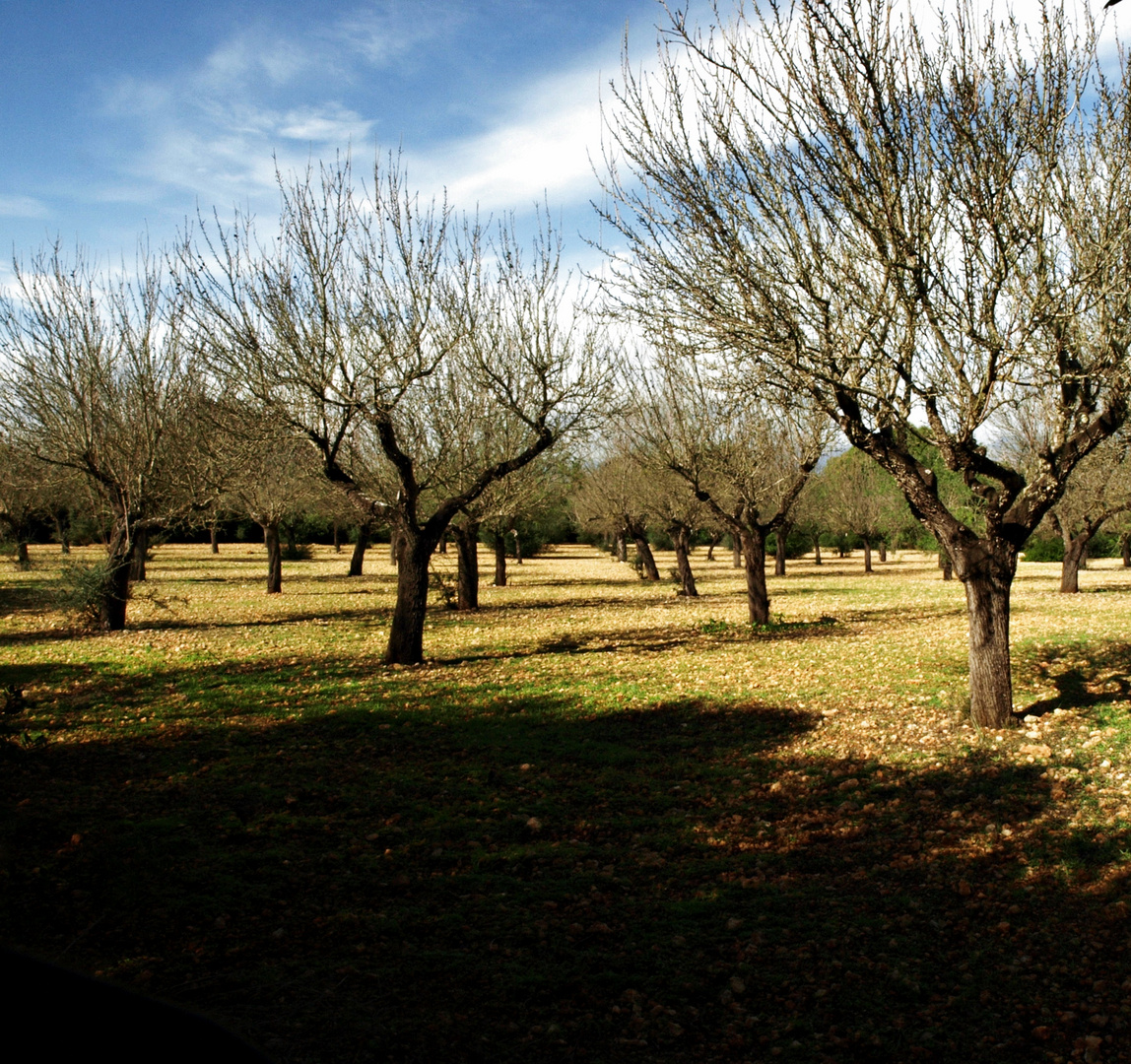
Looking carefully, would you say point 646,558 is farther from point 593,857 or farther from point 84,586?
point 593,857

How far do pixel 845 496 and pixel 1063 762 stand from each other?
41017 mm

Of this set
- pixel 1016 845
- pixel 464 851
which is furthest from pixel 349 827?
pixel 1016 845

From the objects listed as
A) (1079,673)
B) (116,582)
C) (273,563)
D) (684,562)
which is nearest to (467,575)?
(273,563)

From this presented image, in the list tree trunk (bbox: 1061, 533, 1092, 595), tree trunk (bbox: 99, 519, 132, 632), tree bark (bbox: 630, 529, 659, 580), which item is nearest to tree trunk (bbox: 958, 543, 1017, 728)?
tree trunk (bbox: 99, 519, 132, 632)

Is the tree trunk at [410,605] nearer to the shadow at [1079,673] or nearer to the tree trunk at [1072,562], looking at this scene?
the shadow at [1079,673]

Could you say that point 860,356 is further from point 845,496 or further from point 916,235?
point 845,496

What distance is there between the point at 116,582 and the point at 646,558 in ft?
70.3

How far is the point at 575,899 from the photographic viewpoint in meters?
5.19

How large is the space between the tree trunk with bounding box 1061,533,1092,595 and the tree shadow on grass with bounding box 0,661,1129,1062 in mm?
23158

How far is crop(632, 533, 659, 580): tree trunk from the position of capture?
34.7m

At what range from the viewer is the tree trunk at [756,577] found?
724 inches

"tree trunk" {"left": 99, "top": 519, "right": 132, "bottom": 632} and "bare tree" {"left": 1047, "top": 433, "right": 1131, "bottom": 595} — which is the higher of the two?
"bare tree" {"left": 1047, "top": 433, "right": 1131, "bottom": 595}

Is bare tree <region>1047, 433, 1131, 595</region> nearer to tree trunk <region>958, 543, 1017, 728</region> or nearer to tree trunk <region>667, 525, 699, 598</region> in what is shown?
tree trunk <region>667, 525, 699, 598</region>

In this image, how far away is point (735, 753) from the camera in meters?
8.45
